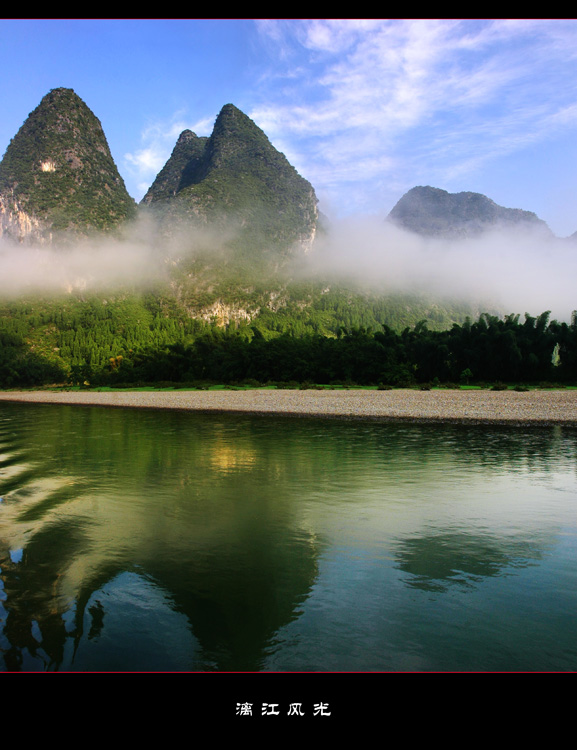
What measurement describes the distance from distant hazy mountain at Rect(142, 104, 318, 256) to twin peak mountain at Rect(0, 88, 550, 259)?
0.34 meters

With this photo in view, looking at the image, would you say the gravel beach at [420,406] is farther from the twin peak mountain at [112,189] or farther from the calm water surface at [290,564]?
the twin peak mountain at [112,189]

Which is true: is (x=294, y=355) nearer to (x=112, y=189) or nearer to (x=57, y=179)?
(x=57, y=179)

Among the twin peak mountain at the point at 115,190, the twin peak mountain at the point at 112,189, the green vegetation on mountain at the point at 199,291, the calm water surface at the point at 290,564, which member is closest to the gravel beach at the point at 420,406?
the calm water surface at the point at 290,564

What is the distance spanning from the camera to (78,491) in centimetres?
1176

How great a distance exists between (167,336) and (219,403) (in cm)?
7596

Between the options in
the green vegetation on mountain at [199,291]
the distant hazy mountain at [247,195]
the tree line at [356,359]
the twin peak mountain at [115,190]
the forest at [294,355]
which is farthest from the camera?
the distant hazy mountain at [247,195]

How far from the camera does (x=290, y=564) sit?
23.9 ft

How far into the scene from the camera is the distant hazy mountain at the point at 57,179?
15488cm

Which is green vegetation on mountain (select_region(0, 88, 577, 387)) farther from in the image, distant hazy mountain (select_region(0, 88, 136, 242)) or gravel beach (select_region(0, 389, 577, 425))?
gravel beach (select_region(0, 389, 577, 425))

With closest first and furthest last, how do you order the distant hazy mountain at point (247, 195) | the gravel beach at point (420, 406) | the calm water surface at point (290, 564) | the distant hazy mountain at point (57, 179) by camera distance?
the calm water surface at point (290, 564), the gravel beach at point (420, 406), the distant hazy mountain at point (57, 179), the distant hazy mountain at point (247, 195)

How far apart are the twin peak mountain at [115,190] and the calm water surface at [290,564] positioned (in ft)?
498

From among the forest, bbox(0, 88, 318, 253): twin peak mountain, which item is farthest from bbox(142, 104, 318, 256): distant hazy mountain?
the forest
